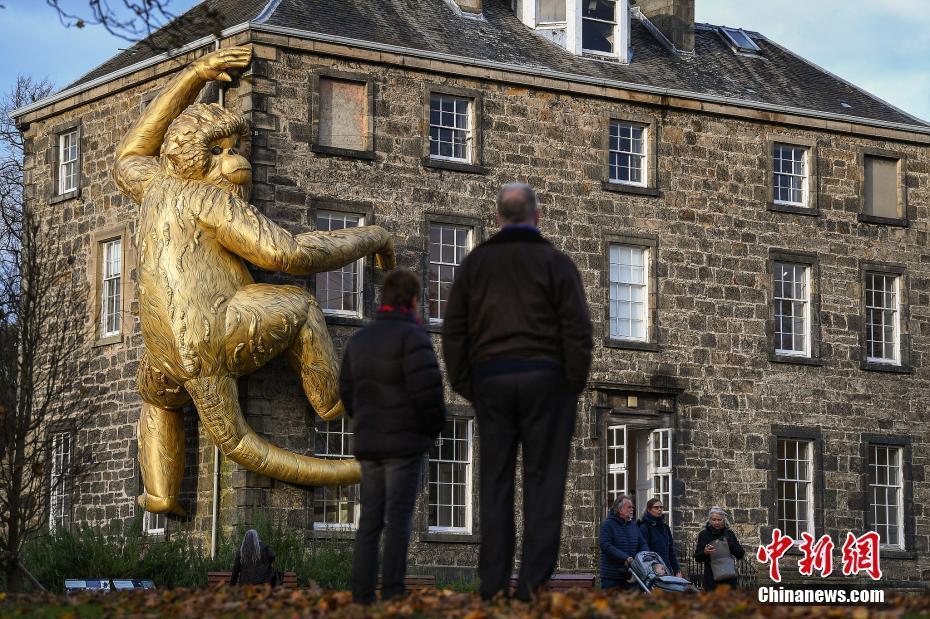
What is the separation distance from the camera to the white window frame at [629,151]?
32.8 meters

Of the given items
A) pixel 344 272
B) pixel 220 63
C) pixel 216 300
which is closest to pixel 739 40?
pixel 344 272

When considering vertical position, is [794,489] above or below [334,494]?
above

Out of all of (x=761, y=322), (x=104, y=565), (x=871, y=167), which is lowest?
(x=104, y=565)

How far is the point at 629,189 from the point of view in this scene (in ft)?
107

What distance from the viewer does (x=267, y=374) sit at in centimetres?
2823

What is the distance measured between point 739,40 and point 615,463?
32.5ft

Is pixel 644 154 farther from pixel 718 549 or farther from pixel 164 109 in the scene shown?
pixel 718 549

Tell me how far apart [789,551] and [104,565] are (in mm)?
12983

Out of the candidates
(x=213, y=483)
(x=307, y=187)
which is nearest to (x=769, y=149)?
(x=307, y=187)

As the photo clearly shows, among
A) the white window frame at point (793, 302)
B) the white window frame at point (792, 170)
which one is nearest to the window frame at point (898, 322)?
the white window frame at point (793, 302)

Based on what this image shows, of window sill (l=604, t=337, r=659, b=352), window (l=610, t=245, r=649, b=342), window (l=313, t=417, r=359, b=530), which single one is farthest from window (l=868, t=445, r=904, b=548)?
window (l=313, t=417, r=359, b=530)

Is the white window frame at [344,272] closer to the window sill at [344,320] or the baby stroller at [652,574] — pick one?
the window sill at [344,320]

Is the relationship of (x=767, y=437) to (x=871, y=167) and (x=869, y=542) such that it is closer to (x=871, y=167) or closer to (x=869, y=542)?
(x=869, y=542)

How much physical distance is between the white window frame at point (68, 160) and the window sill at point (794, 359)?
12622mm
